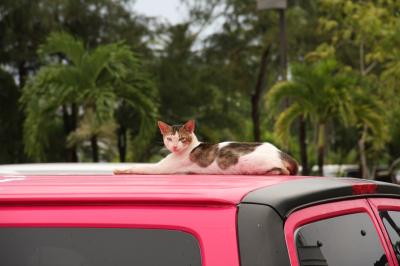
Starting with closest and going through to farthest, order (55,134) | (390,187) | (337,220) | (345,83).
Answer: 1. (337,220)
2. (390,187)
3. (345,83)
4. (55,134)

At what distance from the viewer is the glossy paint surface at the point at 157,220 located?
2264 millimetres

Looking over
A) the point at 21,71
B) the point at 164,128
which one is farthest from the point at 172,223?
the point at 21,71

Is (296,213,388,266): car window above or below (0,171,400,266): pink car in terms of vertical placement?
below

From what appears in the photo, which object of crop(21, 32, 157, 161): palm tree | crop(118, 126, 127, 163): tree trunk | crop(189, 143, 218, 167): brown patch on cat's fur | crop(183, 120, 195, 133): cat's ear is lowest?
crop(118, 126, 127, 163): tree trunk

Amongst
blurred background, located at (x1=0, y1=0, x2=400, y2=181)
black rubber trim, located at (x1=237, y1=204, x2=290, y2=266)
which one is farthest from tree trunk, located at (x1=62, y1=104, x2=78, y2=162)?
black rubber trim, located at (x1=237, y1=204, x2=290, y2=266)

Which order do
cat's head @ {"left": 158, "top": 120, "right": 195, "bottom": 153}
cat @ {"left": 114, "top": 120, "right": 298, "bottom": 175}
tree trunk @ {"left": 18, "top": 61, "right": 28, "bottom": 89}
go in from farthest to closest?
tree trunk @ {"left": 18, "top": 61, "right": 28, "bottom": 89} → cat's head @ {"left": 158, "top": 120, "right": 195, "bottom": 153} → cat @ {"left": 114, "top": 120, "right": 298, "bottom": 175}

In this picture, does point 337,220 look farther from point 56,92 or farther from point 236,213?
point 56,92

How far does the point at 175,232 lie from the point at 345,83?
1635cm

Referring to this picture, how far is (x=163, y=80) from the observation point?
3300cm

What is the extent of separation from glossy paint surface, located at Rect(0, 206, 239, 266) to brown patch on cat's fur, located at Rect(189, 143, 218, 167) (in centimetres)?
107

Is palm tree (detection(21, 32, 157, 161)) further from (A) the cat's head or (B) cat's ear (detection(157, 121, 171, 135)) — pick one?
(A) the cat's head

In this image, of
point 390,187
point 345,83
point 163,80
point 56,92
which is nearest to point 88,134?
point 56,92

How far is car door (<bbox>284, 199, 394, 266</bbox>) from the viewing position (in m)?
2.40

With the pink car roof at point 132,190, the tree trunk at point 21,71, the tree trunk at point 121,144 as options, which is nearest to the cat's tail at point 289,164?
the pink car roof at point 132,190
